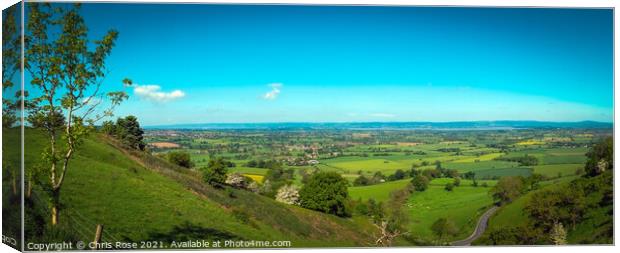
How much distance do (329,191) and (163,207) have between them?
3726mm

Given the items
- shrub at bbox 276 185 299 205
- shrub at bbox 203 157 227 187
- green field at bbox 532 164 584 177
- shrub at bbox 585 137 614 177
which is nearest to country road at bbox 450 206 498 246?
green field at bbox 532 164 584 177

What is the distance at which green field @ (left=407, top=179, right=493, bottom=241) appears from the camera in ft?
34.2

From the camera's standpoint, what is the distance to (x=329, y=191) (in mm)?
11281

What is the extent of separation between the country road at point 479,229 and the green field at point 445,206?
109 mm

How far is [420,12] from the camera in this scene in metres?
9.59

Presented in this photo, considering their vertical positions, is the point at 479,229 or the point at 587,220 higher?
the point at 587,220

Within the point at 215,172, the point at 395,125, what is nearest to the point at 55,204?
the point at 215,172

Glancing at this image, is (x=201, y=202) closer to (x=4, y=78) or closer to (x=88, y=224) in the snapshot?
(x=88, y=224)

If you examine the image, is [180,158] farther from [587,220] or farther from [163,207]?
[587,220]

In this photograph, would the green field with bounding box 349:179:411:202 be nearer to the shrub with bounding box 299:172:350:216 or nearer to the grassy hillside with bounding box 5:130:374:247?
the shrub with bounding box 299:172:350:216

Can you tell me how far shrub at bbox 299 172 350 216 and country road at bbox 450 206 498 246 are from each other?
8.59 ft

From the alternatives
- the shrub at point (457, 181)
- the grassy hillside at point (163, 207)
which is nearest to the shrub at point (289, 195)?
the grassy hillside at point (163, 207)

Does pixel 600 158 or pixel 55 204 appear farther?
pixel 600 158

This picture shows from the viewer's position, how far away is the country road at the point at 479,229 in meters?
9.96
